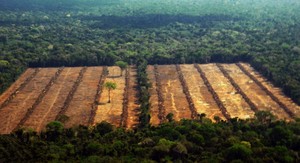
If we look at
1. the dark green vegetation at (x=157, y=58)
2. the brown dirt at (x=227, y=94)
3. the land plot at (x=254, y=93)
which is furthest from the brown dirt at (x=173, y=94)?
the land plot at (x=254, y=93)

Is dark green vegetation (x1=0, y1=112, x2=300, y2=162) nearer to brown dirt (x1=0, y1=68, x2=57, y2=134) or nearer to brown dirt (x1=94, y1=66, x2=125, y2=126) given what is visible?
brown dirt (x1=94, y1=66, x2=125, y2=126)

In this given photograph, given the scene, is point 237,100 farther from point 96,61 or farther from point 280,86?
point 96,61

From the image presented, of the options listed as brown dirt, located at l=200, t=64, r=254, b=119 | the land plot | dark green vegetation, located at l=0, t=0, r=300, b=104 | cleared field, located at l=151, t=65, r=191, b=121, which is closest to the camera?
brown dirt, located at l=200, t=64, r=254, b=119

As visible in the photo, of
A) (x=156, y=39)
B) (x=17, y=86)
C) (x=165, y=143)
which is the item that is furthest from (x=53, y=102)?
(x=156, y=39)

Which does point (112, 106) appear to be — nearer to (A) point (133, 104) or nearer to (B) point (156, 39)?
(A) point (133, 104)

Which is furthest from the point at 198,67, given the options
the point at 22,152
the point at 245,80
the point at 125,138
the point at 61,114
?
the point at 22,152

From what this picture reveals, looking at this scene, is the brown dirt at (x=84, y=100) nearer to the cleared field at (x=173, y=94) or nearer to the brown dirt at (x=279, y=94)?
the cleared field at (x=173, y=94)

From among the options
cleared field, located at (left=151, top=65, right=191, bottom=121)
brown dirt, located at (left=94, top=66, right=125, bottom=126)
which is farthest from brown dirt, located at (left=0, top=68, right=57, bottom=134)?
cleared field, located at (left=151, top=65, right=191, bottom=121)
